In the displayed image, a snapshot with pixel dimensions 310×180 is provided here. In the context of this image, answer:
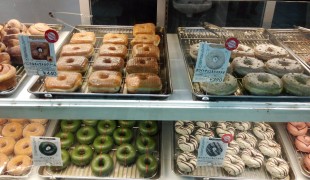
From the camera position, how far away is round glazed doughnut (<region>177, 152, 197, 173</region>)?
1643 mm

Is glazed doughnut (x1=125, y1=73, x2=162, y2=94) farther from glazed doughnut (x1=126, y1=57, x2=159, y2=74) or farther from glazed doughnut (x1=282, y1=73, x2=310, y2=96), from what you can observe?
glazed doughnut (x1=282, y1=73, x2=310, y2=96)

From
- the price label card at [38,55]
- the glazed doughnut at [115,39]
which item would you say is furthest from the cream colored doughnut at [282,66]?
the price label card at [38,55]

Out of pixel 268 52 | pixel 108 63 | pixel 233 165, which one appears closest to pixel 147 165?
pixel 233 165

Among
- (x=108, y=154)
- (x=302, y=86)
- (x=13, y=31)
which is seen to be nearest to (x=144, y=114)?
(x=108, y=154)

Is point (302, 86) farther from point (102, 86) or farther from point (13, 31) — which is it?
point (13, 31)

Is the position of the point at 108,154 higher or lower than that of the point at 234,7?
lower

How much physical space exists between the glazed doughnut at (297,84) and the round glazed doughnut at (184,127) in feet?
2.14

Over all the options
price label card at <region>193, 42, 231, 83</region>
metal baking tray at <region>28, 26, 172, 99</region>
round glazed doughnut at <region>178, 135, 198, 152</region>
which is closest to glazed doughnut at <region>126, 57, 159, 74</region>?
metal baking tray at <region>28, 26, 172, 99</region>

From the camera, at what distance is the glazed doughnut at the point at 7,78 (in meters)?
1.29

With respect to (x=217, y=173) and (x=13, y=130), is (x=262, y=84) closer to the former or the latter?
(x=217, y=173)

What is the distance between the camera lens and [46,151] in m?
1.50

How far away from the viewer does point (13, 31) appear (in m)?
1.65

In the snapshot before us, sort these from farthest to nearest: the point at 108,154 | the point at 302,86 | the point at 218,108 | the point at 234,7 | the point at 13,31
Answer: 1. the point at 234,7
2. the point at 108,154
3. the point at 13,31
4. the point at 302,86
5. the point at 218,108

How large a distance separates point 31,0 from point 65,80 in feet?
2.33
